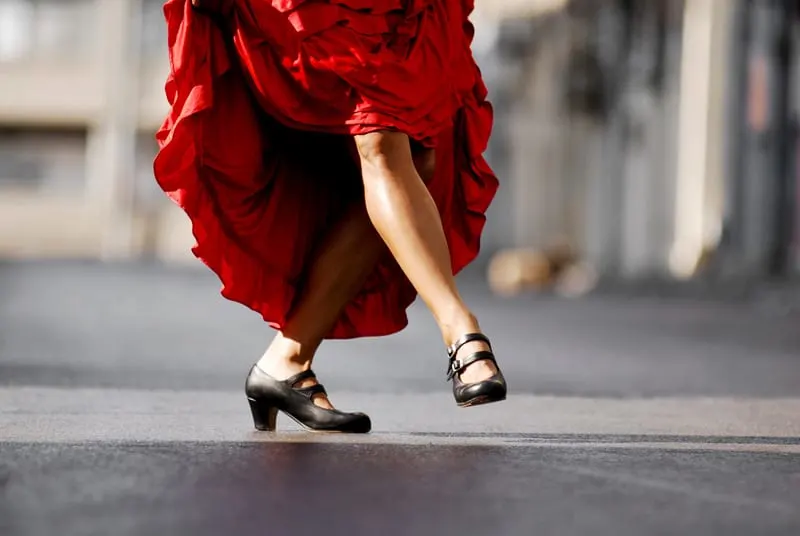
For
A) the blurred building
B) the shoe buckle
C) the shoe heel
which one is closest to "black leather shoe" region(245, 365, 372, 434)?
the shoe heel

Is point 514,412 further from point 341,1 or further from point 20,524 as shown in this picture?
point 20,524

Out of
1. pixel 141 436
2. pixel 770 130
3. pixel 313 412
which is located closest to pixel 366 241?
pixel 313 412

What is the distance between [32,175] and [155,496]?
35.6m

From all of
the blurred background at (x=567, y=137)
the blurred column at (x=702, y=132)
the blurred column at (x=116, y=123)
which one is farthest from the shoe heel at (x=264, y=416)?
the blurred column at (x=116, y=123)

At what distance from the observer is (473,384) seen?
246 cm

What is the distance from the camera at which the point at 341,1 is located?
258 centimetres

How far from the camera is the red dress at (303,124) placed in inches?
103

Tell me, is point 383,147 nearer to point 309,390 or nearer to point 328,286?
point 328,286

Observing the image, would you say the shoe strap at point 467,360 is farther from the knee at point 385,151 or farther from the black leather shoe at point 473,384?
the knee at point 385,151

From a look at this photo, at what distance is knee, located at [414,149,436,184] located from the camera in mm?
2775

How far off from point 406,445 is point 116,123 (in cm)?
3282

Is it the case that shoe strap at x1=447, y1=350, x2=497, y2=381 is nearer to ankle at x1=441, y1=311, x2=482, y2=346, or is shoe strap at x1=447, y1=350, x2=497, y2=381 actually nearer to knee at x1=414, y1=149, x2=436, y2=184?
ankle at x1=441, y1=311, x2=482, y2=346

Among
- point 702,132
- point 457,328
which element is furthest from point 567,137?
point 457,328

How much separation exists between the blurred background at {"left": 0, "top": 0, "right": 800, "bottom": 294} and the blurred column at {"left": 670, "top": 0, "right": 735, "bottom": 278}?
2cm
